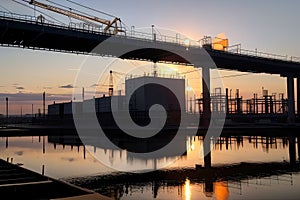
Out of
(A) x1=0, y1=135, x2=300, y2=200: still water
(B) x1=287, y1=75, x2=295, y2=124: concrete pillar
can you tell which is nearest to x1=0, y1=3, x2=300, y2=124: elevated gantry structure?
(B) x1=287, y1=75, x2=295, y2=124: concrete pillar

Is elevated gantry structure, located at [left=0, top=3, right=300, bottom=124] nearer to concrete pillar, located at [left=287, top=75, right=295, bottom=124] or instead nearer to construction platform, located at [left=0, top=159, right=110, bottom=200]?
concrete pillar, located at [left=287, top=75, right=295, bottom=124]

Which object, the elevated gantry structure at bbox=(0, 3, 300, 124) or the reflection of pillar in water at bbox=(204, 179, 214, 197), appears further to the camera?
the elevated gantry structure at bbox=(0, 3, 300, 124)

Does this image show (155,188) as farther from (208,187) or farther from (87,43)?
(87,43)

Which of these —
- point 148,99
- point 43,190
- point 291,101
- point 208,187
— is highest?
point 148,99

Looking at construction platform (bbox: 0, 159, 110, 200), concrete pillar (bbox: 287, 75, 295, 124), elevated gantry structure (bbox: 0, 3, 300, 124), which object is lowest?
construction platform (bbox: 0, 159, 110, 200)

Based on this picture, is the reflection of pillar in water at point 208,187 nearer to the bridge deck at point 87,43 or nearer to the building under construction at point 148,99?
the bridge deck at point 87,43

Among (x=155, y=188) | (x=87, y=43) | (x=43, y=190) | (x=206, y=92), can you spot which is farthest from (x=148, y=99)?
(x=43, y=190)

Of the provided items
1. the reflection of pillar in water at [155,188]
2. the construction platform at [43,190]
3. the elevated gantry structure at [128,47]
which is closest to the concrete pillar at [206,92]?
the elevated gantry structure at [128,47]

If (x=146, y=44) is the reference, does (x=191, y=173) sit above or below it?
below

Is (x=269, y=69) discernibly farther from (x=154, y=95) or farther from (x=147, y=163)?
(x=147, y=163)

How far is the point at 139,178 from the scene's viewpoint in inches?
717

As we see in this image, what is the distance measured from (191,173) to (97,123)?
62.6m

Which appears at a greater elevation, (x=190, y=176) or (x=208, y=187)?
(x=208, y=187)

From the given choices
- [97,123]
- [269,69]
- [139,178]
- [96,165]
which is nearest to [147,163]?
[96,165]
